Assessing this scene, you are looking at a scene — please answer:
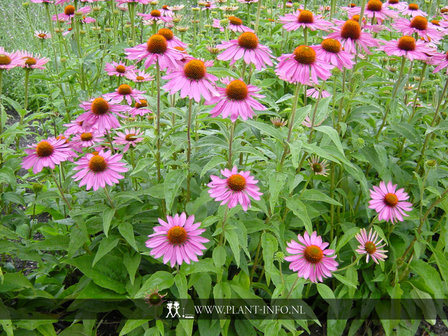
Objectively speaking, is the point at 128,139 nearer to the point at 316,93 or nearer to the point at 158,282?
the point at 158,282

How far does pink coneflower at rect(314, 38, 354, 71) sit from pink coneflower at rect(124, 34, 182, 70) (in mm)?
564

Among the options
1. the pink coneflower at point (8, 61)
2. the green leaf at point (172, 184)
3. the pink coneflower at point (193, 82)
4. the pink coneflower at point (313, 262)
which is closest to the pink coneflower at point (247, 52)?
the pink coneflower at point (193, 82)

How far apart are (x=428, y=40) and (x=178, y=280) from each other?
1.77m

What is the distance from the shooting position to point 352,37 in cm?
166

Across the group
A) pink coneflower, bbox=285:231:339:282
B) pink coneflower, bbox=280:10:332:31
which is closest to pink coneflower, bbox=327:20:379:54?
pink coneflower, bbox=280:10:332:31

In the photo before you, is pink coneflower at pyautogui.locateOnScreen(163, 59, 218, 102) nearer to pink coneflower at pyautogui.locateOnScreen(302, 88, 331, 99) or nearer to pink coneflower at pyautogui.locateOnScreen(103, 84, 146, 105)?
pink coneflower at pyautogui.locateOnScreen(103, 84, 146, 105)

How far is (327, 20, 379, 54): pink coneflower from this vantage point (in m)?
1.64

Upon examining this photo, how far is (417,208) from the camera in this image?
6.86ft

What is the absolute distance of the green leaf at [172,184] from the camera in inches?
56.2

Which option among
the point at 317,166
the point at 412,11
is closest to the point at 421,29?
the point at 412,11

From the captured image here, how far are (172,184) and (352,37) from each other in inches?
39.4

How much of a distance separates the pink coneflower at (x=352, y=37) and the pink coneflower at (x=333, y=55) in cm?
14

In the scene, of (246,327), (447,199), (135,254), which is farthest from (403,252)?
(135,254)

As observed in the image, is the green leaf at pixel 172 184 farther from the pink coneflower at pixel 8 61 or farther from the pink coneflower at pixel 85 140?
the pink coneflower at pixel 8 61
